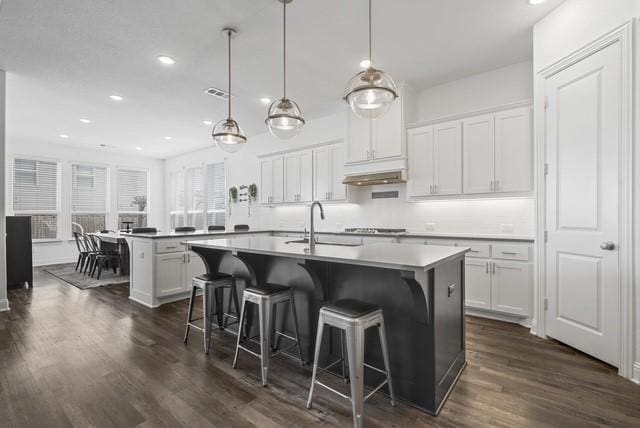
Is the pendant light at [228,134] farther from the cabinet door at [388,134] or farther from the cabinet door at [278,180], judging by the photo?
the cabinet door at [278,180]

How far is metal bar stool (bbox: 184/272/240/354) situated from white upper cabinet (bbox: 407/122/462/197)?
9.21 ft

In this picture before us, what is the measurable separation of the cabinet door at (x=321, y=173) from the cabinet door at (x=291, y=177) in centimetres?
45

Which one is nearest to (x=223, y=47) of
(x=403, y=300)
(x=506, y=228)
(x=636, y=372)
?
(x=403, y=300)

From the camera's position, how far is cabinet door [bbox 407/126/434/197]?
427 cm

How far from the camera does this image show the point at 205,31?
3.11 m

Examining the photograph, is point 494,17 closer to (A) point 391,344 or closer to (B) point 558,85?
(B) point 558,85

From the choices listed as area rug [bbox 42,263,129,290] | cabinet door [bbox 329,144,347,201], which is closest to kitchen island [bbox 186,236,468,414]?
cabinet door [bbox 329,144,347,201]

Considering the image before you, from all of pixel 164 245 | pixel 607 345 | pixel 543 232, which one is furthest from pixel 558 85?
pixel 164 245

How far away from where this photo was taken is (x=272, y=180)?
21.0ft

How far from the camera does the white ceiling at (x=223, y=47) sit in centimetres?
282

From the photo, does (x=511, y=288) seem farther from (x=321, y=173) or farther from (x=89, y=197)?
(x=89, y=197)

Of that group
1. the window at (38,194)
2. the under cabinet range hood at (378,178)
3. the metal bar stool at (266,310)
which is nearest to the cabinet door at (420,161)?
the under cabinet range hood at (378,178)

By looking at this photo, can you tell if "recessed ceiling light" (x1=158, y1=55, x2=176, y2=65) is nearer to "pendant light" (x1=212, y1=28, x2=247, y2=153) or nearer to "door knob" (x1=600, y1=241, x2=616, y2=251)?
"pendant light" (x1=212, y1=28, x2=247, y2=153)

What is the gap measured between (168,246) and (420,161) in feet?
12.3
